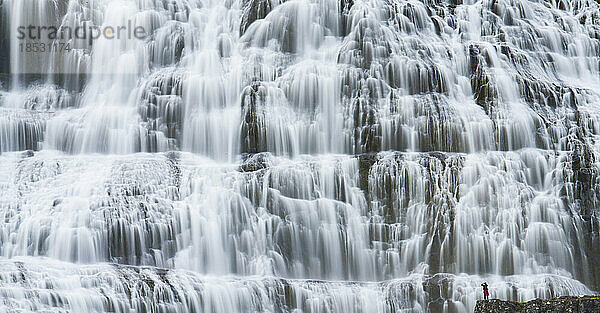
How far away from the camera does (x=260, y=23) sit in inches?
Result: 1113

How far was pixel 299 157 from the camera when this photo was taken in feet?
80.0

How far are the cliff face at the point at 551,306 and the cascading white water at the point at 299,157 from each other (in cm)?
409

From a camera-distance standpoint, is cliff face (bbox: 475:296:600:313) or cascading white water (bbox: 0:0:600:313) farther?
cascading white water (bbox: 0:0:600:313)

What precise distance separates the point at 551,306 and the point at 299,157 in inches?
387

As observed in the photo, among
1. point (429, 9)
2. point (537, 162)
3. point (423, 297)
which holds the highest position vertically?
point (429, 9)

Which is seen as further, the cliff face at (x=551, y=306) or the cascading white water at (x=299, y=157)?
the cascading white water at (x=299, y=157)

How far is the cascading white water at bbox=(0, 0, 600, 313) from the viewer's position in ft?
69.8

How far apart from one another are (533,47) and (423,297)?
11.2m

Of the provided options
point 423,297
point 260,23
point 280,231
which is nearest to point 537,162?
point 423,297

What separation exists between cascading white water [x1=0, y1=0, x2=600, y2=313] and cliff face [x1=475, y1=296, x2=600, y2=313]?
4.09 m

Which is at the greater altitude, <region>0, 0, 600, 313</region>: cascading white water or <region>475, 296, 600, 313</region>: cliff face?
→ <region>0, 0, 600, 313</region>: cascading white water

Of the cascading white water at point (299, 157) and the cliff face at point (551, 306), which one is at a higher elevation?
the cascading white water at point (299, 157)

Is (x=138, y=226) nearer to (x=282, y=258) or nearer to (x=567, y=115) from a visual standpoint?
(x=282, y=258)

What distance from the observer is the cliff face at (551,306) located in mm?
16359
